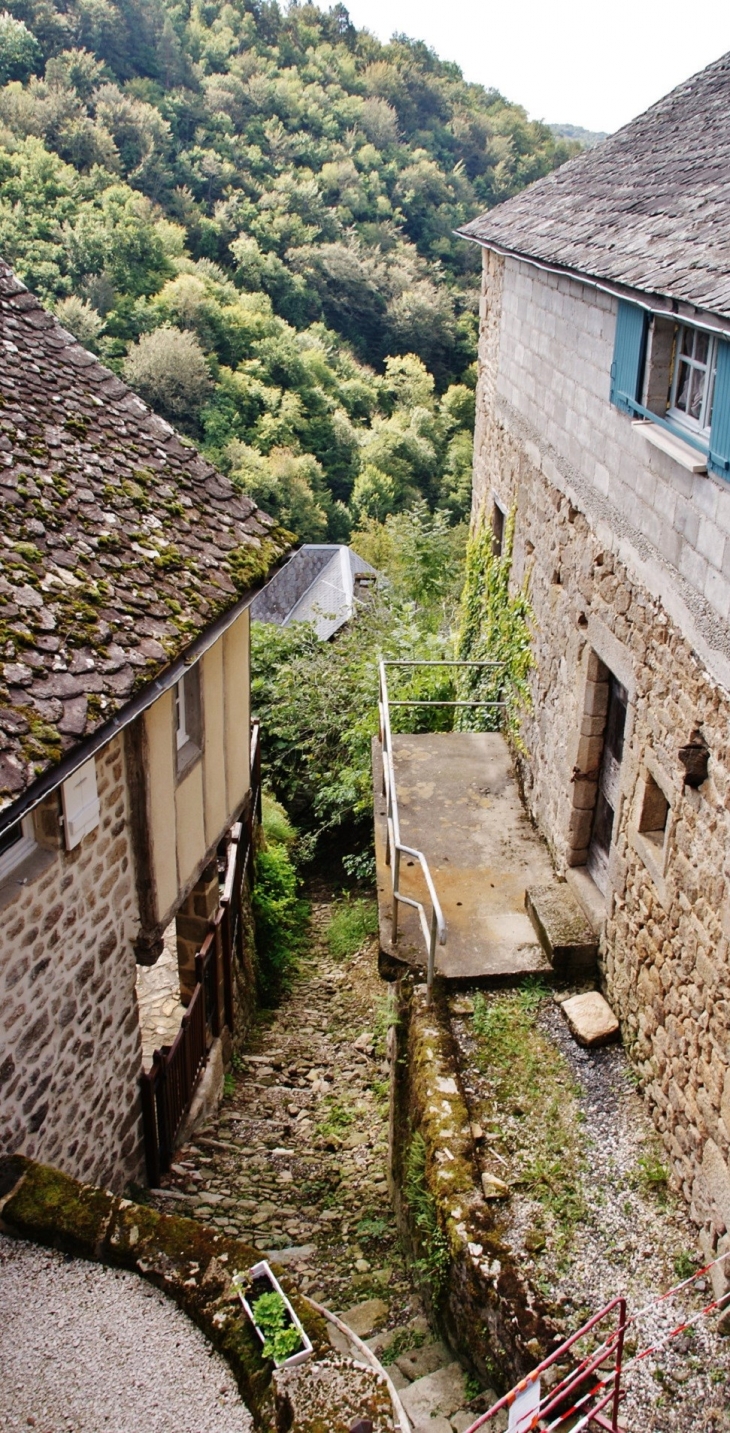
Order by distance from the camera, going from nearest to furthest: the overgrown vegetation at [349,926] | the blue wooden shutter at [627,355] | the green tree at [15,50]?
the blue wooden shutter at [627,355] < the overgrown vegetation at [349,926] < the green tree at [15,50]

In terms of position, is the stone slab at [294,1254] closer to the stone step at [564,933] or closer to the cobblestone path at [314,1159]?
the cobblestone path at [314,1159]

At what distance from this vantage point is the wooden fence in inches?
247

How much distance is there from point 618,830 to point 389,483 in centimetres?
3207

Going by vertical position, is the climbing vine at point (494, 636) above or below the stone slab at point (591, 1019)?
above

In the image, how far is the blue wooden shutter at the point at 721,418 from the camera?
4.52 meters

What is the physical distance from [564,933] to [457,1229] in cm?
231

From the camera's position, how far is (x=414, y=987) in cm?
656

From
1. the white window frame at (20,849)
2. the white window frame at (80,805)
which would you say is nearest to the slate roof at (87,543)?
the white window frame at (80,805)

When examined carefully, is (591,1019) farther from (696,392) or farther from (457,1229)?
(696,392)

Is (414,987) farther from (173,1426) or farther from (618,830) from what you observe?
(173,1426)

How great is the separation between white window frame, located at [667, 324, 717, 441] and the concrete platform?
353cm

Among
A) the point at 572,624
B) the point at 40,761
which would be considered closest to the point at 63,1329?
the point at 40,761

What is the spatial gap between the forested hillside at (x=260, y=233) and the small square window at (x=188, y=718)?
26336 mm

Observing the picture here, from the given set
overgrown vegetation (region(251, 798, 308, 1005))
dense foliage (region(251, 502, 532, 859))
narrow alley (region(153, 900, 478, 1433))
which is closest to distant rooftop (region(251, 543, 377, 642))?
dense foliage (region(251, 502, 532, 859))
